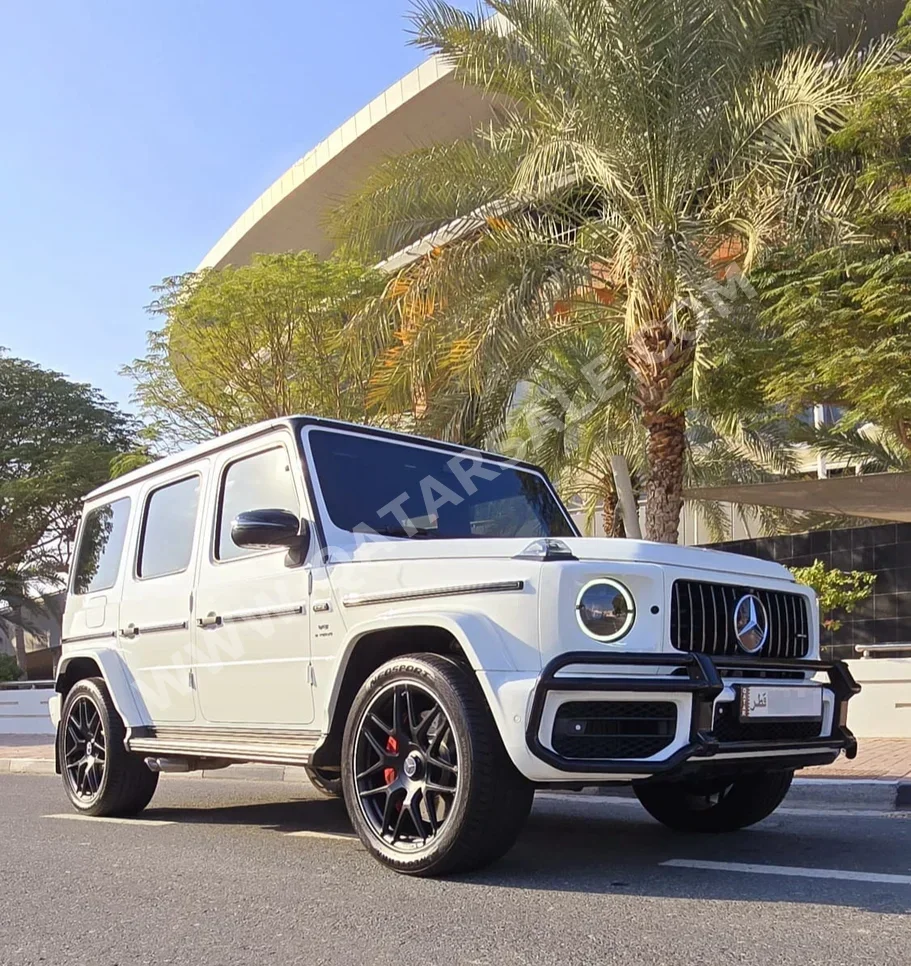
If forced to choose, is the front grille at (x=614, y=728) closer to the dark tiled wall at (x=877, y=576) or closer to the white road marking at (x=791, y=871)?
the white road marking at (x=791, y=871)

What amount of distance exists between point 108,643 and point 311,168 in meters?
34.5

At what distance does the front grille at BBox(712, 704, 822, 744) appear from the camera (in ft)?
14.2

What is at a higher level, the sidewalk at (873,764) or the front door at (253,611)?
the front door at (253,611)

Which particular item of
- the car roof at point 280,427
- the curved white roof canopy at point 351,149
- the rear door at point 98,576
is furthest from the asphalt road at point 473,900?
the curved white roof canopy at point 351,149

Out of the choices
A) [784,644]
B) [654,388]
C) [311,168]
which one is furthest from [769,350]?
[311,168]

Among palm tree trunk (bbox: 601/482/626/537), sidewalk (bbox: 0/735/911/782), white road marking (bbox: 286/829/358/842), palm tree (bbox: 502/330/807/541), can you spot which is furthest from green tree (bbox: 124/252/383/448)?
white road marking (bbox: 286/829/358/842)

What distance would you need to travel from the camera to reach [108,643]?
271 inches

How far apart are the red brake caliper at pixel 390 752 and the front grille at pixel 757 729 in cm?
127

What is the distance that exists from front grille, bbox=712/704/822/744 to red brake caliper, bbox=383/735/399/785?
1.27m

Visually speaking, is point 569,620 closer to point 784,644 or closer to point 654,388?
point 784,644

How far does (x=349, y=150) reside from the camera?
37219 mm

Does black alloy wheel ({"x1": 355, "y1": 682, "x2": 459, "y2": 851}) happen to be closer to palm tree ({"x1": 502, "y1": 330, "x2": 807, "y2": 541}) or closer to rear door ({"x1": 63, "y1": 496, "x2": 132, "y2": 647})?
rear door ({"x1": 63, "y1": 496, "x2": 132, "y2": 647})

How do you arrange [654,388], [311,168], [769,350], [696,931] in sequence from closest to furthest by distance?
1. [696,931]
2. [769,350]
3. [654,388]
4. [311,168]

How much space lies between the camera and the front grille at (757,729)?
4316 millimetres
